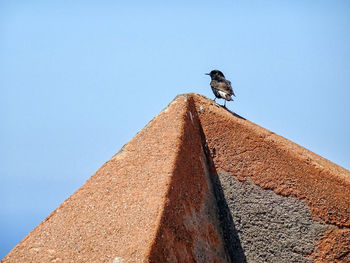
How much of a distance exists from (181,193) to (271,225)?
39.7 inches

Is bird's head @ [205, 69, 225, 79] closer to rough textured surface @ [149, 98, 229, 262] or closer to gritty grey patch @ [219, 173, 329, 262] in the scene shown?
rough textured surface @ [149, 98, 229, 262]

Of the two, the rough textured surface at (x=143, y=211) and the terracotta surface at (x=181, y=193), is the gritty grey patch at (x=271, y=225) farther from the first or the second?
the rough textured surface at (x=143, y=211)

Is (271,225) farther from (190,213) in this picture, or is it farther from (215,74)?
(215,74)

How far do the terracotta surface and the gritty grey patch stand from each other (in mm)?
78

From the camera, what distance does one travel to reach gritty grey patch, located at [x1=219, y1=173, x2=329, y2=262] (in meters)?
4.36

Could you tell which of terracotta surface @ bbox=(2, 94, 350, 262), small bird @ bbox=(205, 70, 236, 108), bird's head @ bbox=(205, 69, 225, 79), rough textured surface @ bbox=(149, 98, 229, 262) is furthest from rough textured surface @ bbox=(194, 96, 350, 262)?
bird's head @ bbox=(205, 69, 225, 79)

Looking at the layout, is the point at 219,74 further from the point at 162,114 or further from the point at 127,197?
the point at 127,197

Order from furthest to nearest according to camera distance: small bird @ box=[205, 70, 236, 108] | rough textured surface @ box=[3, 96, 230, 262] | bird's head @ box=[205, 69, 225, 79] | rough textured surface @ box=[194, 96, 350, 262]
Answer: bird's head @ box=[205, 69, 225, 79] → small bird @ box=[205, 70, 236, 108] → rough textured surface @ box=[194, 96, 350, 262] → rough textured surface @ box=[3, 96, 230, 262]

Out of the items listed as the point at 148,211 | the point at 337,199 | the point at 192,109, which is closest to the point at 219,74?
the point at 192,109

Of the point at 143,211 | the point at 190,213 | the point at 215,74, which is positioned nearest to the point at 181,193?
the point at 190,213

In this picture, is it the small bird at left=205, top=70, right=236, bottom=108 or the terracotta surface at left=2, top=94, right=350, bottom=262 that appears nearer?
the terracotta surface at left=2, top=94, right=350, bottom=262

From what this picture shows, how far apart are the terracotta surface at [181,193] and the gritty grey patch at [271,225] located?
8cm

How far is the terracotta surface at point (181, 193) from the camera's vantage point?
3709 mm

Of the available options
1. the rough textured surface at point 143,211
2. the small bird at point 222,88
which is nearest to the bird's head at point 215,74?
the small bird at point 222,88
